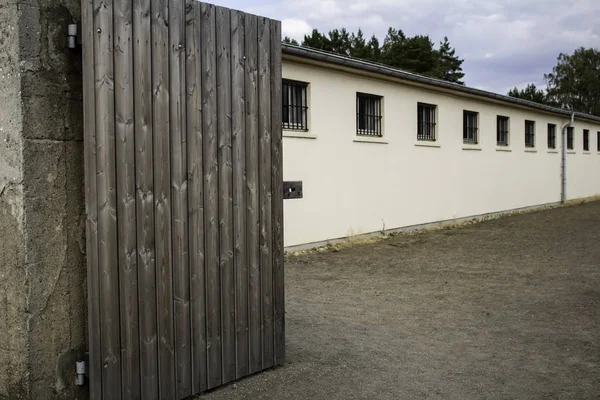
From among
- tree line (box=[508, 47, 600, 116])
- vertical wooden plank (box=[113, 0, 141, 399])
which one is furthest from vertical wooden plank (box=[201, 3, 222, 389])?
tree line (box=[508, 47, 600, 116])

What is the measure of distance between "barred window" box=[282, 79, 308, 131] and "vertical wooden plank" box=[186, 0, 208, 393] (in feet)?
24.5

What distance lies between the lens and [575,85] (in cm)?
6412

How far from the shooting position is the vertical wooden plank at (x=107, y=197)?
336 cm

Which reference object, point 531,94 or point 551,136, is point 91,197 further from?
point 531,94

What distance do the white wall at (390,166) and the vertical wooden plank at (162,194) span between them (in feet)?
24.5

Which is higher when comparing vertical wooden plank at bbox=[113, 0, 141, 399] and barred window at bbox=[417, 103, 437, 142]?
barred window at bbox=[417, 103, 437, 142]

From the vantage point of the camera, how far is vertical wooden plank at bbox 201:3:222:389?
12.9 feet

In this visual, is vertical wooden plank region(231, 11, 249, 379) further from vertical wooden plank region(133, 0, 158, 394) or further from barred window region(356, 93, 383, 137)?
barred window region(356, 93, 383, 137)

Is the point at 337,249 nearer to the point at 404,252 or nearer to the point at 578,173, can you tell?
the point at 404,252

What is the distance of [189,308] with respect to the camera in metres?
3.84

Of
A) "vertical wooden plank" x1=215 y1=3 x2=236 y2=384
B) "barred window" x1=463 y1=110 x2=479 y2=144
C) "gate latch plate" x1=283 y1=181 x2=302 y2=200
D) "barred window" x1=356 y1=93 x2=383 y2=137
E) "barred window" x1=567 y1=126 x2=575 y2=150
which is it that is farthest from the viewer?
"barred window" x1=567 y1=126 x2=575 y2=150

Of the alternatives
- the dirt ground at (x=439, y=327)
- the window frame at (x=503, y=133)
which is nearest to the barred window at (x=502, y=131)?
the window frame at (x=503, y=133)

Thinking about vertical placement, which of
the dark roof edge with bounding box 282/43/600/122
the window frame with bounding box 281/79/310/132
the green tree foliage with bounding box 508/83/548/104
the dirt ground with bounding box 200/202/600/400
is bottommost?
the dirt ground with bounding box 200/202/600/400

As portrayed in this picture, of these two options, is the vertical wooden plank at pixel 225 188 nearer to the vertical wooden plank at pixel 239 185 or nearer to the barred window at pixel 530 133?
the vertical wooden plank at pixel 239 185
